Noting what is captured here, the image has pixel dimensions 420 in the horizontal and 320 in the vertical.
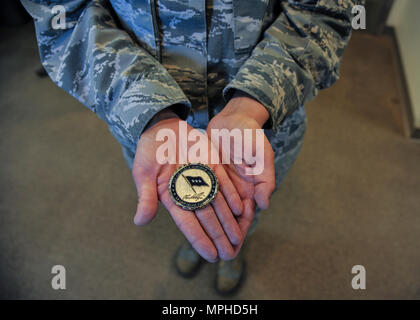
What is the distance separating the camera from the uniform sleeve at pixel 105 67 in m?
0.71

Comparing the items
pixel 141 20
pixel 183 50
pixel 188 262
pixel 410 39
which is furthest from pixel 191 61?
pixel 410 39

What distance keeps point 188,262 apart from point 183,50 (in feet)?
3.29

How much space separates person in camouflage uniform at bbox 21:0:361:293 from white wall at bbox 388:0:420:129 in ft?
5.17

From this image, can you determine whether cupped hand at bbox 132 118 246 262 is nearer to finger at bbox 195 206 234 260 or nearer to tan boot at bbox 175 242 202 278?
finger at bbox 195 206 234 260

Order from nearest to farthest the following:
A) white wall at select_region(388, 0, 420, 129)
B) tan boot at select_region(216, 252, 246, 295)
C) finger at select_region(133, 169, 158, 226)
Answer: finger at select_region(133, 169, 158, 226) → tan boot at select_region(216, 252, 246, 295) → white wall at select_region(388, 0, 420, 129)

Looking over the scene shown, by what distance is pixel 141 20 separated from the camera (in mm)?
753

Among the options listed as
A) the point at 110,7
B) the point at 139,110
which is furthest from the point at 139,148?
the point at 110,7

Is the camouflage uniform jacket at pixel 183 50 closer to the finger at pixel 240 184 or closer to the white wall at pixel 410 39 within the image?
the finger at pixel 240 184

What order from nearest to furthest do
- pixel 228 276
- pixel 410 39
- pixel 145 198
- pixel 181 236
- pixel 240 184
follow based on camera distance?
pixel 145 198
pixel 240 184
pixel 228 276
pixel 181 236
pixel 410 39

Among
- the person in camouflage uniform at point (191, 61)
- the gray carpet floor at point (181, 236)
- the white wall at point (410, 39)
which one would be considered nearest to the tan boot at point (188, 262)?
the gray carpet floor at point (181, 236)

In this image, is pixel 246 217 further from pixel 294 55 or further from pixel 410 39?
pixel 410 39

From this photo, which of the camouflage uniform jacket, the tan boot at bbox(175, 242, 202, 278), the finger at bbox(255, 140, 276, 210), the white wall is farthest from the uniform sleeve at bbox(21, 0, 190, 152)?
the white wall

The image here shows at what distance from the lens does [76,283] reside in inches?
56.6

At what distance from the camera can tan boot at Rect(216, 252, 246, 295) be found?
1.39m
